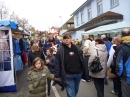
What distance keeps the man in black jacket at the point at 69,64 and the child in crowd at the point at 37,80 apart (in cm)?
44

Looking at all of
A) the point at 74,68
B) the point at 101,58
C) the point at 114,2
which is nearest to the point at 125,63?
the point at 74,68

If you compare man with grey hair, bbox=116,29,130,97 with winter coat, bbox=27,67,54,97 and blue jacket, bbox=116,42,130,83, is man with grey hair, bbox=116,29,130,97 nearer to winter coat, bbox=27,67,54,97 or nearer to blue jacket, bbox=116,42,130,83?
blue jacket, bbox=116,42,130,83

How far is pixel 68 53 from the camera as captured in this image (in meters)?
3.60

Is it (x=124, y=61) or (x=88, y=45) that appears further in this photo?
(x=88, y=45)

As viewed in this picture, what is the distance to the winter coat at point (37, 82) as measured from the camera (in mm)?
3688

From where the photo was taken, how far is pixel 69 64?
3.59 m

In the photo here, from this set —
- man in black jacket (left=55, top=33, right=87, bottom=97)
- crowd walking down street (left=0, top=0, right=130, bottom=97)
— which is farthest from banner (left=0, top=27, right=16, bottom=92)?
man in black jacket (left=55, top=33, right=87, bottom=97)

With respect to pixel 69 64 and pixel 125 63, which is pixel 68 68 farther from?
pixel 125 63

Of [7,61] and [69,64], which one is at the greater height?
[69,64]

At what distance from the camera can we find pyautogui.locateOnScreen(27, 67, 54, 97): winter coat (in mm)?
3688

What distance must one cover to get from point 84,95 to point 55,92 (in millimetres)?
1019

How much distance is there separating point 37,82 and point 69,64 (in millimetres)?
837

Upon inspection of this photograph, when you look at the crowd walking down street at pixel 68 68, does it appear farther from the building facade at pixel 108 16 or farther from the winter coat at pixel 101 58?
the building facade at pixel 108 16

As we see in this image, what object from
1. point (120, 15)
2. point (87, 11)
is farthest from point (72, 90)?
point (87, 11)
